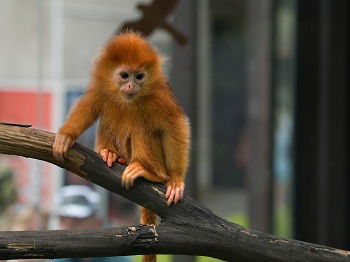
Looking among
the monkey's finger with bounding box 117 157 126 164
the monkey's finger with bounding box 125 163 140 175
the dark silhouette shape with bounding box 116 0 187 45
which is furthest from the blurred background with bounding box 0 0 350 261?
the monkey's finger with bounding box 125 163 140 175

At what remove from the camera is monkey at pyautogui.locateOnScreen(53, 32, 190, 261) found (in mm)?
1615

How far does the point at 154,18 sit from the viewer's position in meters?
2.39

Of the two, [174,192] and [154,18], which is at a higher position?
[154,18]

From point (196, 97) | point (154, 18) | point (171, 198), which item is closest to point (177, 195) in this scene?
point (171, 198)

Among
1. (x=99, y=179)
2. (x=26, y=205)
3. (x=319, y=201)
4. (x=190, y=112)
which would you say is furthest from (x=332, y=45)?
(x=99, y=179)

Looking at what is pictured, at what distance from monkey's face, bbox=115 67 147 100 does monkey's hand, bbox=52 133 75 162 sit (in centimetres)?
25

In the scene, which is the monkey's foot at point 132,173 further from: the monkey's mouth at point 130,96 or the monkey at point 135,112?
the monkey's mouth at point 130,96

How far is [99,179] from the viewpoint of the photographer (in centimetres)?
142

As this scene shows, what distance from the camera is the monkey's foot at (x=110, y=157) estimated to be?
1474 millimetres

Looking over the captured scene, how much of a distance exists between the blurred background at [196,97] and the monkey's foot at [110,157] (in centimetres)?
81

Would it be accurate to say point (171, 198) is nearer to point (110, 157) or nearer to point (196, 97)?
point (110, 157)

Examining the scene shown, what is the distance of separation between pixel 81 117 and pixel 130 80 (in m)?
0.14

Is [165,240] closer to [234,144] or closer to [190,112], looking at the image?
[190,112]

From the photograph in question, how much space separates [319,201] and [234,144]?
1464mm
